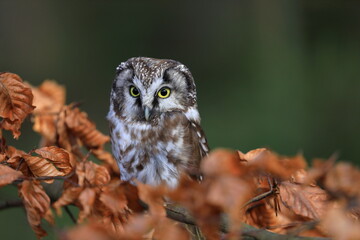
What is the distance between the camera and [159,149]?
6.86ft

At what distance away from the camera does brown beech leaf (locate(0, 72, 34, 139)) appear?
1.55 metres

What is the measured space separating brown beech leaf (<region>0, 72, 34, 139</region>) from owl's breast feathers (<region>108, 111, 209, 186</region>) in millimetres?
609

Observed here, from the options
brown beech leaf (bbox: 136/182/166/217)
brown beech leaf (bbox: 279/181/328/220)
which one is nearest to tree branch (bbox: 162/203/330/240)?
brown beech leaf (bbox: 279/181/328/220)

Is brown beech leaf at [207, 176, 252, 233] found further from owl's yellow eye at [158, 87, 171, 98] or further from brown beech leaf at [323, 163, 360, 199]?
owl's yellow eye at [158, 87, 171, 98]

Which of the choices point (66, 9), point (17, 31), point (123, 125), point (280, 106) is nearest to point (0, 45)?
point (17, 31)

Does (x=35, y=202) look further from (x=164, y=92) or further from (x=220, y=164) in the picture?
(x=164, y=92)

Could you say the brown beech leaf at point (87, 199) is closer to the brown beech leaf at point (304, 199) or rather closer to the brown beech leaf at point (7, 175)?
the brown beech leaf at point (7, 175)

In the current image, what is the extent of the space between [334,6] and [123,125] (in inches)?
169

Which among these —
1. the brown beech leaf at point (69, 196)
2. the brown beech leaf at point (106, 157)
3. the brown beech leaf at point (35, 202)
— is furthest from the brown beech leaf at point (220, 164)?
the brown beech leaf at point (106, 157)

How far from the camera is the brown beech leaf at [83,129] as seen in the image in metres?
2.02

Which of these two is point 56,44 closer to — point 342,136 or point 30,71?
point 30,71

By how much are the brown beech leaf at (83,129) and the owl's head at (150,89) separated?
0.22 meters

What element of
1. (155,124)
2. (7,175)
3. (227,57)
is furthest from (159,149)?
(227,57)

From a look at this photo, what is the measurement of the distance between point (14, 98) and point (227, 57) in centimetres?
506
